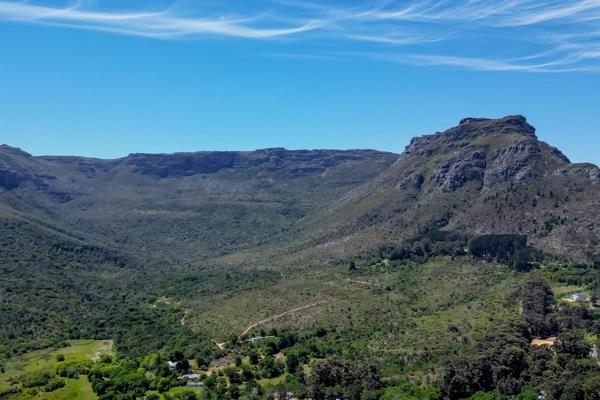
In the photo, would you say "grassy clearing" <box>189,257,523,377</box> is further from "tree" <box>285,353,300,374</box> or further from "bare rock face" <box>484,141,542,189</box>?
"bare rock face" <box>484,141,542,189</box>

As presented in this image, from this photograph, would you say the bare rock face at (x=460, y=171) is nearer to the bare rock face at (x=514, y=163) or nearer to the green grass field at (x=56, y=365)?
the bare rock face at (x=514, y=163)

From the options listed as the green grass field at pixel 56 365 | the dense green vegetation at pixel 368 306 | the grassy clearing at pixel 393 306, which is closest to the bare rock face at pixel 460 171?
the dense green vegetation at pixel 368 306

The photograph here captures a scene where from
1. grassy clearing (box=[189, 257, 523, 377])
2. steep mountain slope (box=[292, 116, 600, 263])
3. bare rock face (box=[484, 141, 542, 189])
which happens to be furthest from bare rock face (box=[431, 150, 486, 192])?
grassy clearing (box=[189, 257, 523, 377])

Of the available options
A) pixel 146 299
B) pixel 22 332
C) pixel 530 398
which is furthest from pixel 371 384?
pixel 146 299

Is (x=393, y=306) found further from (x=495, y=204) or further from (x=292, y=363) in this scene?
(x=495, y=204)

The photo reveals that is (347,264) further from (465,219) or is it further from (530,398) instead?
(530,398)

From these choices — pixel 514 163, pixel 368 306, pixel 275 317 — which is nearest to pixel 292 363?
pixel 275 317
